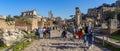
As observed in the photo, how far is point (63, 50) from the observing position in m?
16.2

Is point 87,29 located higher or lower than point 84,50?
higher

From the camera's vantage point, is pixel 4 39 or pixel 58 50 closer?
pixel 58 50

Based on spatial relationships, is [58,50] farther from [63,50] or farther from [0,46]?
[0,46]

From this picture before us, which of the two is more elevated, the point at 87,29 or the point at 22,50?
the point at 87,29

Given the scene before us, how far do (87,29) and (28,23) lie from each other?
40.3 meters

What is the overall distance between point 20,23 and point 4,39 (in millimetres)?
38309

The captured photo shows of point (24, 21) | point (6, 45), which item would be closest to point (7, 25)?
point (24, 21)

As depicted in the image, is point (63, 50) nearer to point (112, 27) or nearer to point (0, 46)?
point (0, 46)

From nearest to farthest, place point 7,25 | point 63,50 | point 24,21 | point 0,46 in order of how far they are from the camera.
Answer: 1. point 63,50
2. point 0,46
3. point 7,25
4. point 24,21

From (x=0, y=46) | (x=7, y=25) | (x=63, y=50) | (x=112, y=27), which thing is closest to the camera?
(x=63, y=50)

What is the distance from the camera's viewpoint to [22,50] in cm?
1636

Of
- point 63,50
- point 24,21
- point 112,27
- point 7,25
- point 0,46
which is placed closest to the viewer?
point 63,50

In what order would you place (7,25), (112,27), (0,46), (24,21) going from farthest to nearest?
1. (24,21)
2. (7,25)
3. (112,27)
4. (0,46)

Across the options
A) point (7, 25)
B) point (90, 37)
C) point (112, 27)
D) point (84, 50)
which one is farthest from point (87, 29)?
point (7, 25)
